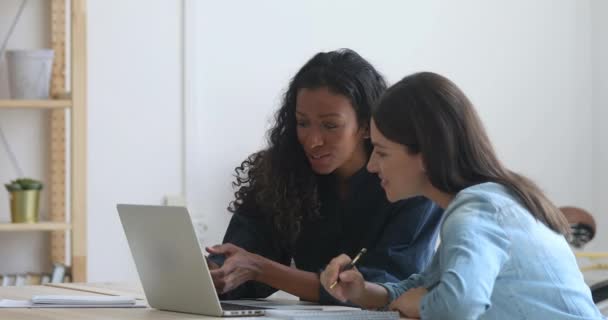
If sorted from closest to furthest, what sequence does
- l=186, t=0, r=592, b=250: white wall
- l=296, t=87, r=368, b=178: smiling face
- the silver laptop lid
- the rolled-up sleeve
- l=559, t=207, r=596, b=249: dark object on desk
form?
the rolled-up sleeve
the silver laptop lid
l=296, t=87, r=368, b=178: smiling face
l=559, t=207, r=596, b=249: dark object on desk
l=186, t=0, r=592, b=250: white wall

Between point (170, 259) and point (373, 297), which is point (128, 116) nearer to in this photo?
point (170, 259)

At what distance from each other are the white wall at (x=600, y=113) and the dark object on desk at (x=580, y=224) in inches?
29.9

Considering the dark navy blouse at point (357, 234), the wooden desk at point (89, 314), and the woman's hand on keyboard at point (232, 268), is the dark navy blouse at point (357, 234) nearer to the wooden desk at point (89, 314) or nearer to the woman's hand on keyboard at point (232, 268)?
the woman's hand on keyboard at point (232, 268)

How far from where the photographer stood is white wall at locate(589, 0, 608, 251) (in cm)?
416

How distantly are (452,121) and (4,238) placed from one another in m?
2.08

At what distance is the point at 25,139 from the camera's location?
10.9 feet

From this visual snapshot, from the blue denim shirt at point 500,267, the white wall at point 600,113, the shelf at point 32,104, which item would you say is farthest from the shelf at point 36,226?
the white wall at point 600,113

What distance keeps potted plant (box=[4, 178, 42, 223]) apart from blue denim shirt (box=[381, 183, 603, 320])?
73.1 inches

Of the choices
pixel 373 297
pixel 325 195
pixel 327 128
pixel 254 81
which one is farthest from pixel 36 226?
pixel 373 297

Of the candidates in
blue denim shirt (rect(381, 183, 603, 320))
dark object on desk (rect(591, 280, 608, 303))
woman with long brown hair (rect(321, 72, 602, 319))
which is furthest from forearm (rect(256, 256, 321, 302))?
dark object on desk (rect(591, 280, 608, 303))

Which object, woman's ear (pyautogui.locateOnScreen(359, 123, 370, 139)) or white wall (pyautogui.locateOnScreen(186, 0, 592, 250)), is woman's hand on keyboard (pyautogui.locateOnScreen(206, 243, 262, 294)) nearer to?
woman's ear (pyautogui.locateOnScreen(359, 123, 370, 139))

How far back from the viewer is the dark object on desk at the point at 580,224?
340 centimetres

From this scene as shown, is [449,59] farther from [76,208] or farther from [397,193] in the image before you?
[397,193]

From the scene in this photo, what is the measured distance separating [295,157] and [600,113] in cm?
219
